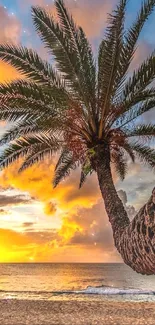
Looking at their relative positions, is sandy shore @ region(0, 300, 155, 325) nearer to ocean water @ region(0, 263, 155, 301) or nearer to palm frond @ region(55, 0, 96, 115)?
ocean water @ region(0, 263, 155, 301)

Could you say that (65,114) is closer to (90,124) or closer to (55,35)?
(90,124)

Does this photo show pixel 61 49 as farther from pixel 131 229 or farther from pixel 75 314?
pixel 75 314

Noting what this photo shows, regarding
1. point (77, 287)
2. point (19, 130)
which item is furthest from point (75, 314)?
point (77, 287)

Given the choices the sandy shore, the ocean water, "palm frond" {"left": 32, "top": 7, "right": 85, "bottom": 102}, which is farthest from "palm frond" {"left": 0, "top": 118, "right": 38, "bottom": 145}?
the sandy shore

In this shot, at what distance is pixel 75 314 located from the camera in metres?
4.77

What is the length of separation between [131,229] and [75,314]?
8.73ft

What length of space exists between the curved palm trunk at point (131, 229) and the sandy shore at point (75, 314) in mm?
1219

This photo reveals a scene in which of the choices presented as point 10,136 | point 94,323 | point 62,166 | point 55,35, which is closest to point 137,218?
point 94,323

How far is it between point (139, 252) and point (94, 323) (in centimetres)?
298

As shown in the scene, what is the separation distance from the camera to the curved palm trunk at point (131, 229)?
623 cm

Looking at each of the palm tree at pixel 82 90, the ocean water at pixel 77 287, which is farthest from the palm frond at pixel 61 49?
the ocean water at pixel 77 287

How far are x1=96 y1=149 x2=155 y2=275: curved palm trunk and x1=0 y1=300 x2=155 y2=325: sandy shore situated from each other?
1219 millimetres

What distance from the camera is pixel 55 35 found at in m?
10.0

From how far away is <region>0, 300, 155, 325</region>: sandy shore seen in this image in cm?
423
